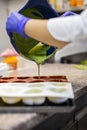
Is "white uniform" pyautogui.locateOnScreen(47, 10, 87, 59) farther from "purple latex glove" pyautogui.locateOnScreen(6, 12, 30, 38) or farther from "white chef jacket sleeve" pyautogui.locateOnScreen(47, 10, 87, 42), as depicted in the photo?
"purple latex glove" pyautogui.locateOnScreen(6, 12, 30, 38)

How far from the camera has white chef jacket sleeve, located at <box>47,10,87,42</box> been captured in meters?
0.81

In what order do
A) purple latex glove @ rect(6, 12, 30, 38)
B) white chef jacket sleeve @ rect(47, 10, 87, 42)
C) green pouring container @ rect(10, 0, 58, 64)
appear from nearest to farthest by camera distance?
white chef jacket sleeve @ rect(47, 10, 87, 42) < purple latex glove @ rect(6, 12, 30, 38) < green pouring container @ rect(10, 0, 58, 64)

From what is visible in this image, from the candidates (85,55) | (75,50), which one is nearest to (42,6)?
(75,50)

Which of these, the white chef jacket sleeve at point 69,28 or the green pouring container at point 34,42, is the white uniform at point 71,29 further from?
the green pouring container at point 34,42

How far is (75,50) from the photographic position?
2.93 ft

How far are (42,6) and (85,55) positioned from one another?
1.61 metres

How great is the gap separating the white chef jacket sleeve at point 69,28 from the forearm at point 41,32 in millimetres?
21

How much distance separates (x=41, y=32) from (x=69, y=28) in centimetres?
11

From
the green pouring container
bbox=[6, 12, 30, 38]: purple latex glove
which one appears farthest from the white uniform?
the green pouring container

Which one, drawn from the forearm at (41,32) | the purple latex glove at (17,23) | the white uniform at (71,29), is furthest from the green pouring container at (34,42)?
the white uniform at (71,29)

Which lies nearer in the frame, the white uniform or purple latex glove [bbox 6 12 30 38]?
the white uniform

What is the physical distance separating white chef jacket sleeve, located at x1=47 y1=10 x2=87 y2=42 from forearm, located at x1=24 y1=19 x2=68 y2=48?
21 millimetres

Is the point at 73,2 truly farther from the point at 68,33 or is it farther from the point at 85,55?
the point at 68,33

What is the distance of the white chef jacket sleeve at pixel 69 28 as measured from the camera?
81 cm
